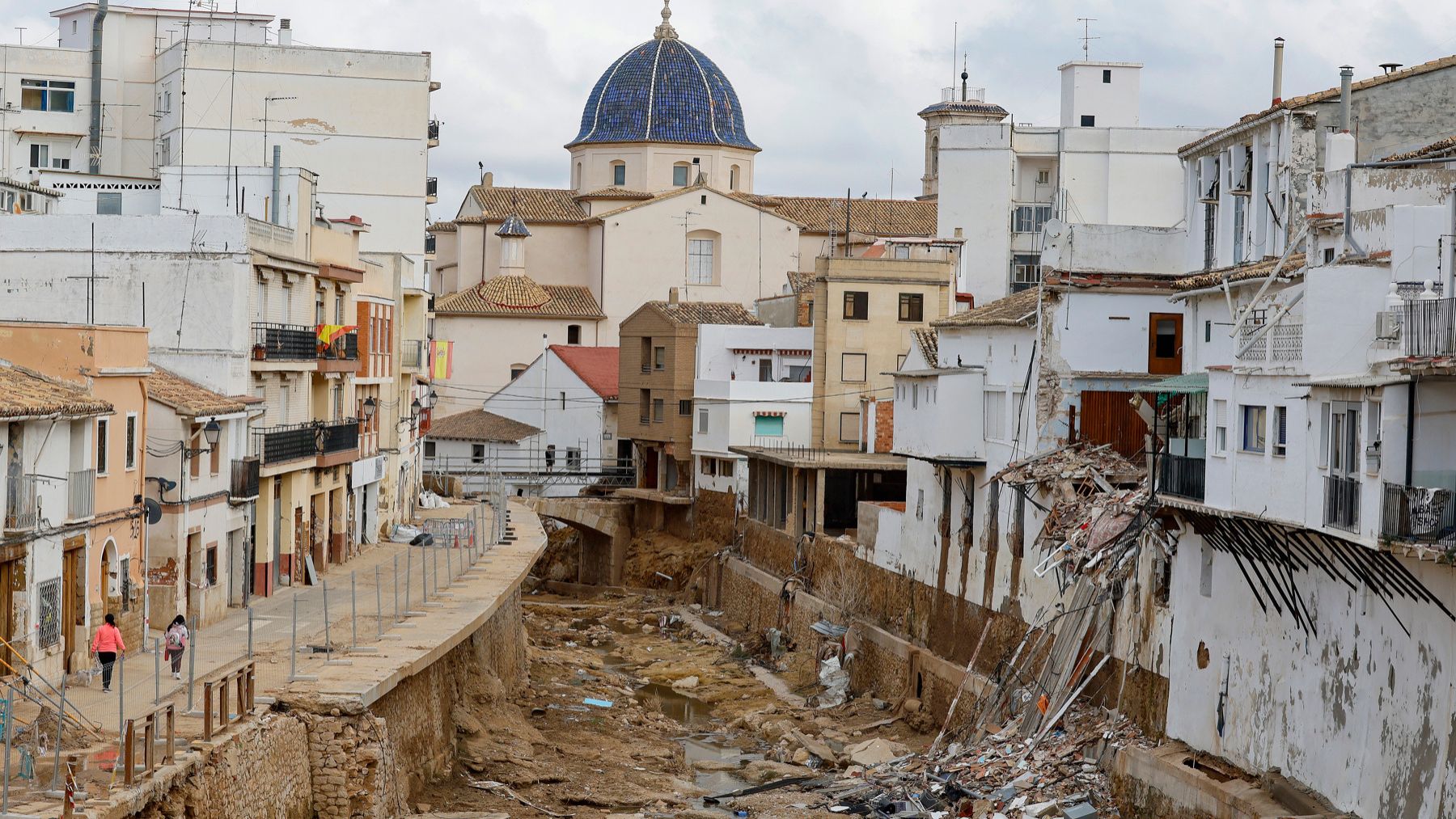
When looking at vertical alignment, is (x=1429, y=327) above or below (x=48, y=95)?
below

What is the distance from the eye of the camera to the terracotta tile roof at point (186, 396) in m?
33.2

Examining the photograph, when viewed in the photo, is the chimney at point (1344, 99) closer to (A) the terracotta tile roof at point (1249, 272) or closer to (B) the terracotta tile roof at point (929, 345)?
(A) the terracotta tile roof at point (1249, 272)

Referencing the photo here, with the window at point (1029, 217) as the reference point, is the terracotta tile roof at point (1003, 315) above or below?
below

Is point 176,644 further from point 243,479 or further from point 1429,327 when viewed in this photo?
point 1429,327

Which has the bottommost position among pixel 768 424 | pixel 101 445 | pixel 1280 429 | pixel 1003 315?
pixel 101 445

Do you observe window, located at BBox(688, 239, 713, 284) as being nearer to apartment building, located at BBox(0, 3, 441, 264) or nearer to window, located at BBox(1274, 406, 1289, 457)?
apartment building, located at BBox(0, 3, 441, 264)

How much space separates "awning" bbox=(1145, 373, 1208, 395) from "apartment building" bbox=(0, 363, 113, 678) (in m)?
15.5

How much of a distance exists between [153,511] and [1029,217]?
34864 millimetres

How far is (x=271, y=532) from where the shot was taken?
131ft

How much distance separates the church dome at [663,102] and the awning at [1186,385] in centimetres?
6078

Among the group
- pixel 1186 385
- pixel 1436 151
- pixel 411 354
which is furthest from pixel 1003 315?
pixel 411 354

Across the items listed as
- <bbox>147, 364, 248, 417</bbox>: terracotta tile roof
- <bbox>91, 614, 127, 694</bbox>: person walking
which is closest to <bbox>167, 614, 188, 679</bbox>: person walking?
<bbox>91, 614, 127, 694</bbox>: person walking

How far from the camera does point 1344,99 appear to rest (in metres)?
26.6

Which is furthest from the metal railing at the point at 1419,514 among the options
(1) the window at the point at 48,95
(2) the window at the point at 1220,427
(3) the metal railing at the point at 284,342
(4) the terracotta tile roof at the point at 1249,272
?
(1) the window at the point at 48,95
